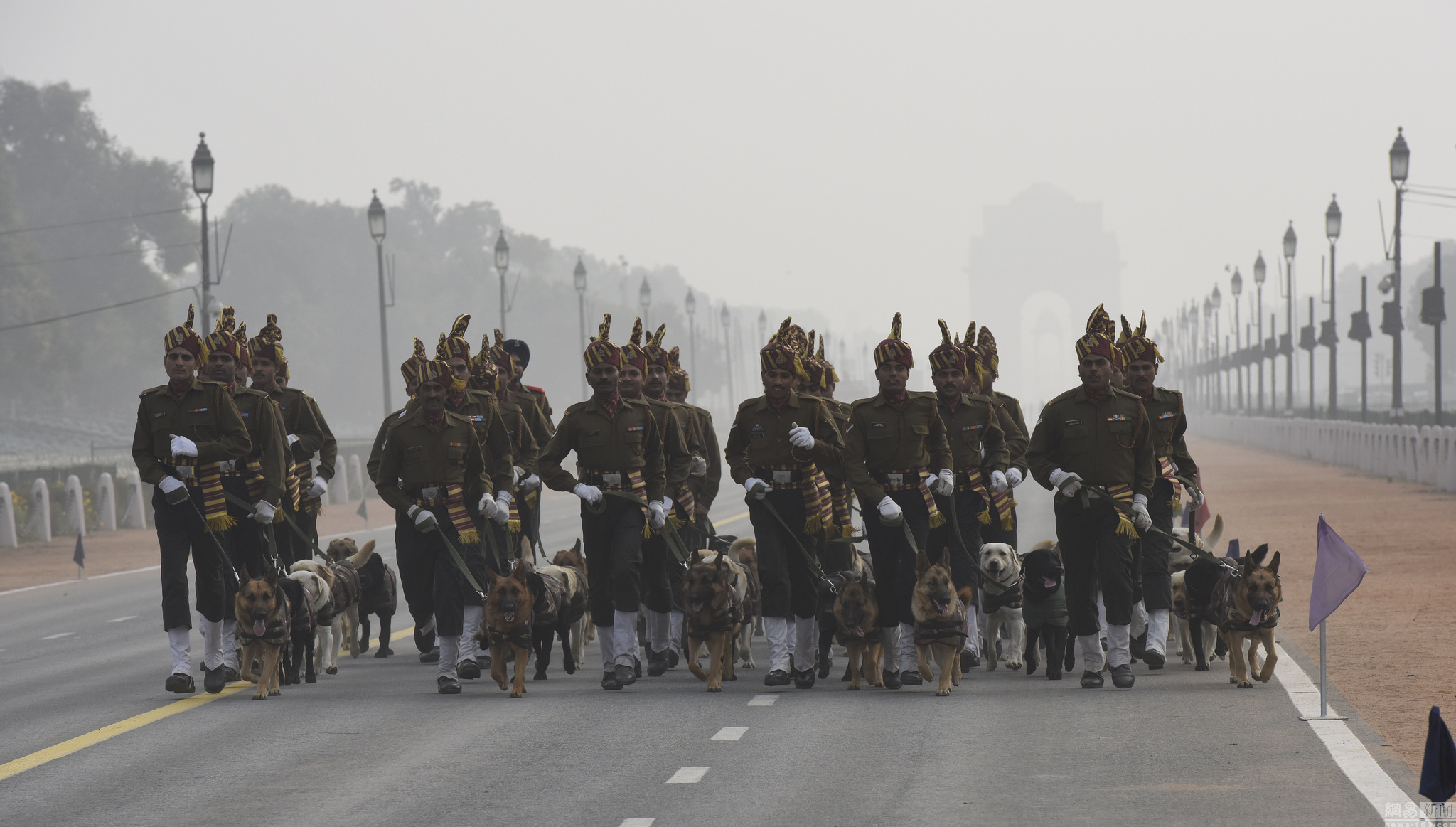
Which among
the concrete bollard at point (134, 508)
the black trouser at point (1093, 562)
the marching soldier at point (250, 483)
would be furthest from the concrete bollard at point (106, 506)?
the black trouser at point (1093, 562)


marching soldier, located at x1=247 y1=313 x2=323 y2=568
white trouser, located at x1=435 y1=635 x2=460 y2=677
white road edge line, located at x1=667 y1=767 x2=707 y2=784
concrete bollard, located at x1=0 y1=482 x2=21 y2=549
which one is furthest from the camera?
concrete bollard, located at x1=0 y1=482 x2=21 y2=549

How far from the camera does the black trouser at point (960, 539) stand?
1192cm

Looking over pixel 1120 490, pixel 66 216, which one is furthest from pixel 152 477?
pixel 66 216

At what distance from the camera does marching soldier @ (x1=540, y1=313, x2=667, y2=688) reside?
38.7 feet

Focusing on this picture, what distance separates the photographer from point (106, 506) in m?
34.0

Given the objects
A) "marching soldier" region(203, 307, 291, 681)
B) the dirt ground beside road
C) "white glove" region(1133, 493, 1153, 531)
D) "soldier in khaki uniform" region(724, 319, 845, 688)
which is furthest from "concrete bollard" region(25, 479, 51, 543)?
"white glove" region(1133, 493, 1153, 531)

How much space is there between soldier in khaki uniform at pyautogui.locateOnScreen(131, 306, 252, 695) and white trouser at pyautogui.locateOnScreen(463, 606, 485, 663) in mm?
1573

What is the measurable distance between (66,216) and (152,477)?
7962cm

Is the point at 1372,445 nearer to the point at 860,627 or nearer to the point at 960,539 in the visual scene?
the point at 960,539

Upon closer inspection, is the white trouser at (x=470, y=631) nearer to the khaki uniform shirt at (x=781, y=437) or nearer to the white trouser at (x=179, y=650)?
the white trouser at (x=179, y=650)

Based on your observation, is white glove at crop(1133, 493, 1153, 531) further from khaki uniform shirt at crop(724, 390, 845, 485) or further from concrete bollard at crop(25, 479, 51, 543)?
concrete bollard at crop(25, 479, 51, 543)

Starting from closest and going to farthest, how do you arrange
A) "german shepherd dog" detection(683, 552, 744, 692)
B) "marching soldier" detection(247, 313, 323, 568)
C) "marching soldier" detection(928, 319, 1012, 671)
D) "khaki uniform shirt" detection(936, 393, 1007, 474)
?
Answer: "german shepherd dog" detection(683, 552, 744, 692), "marching soldier" detection(928, 319, 1012, 671), "khaki uniform shirt" detection(936, 393, 1007, 474), "marching soldier" detection(247, 313, 323, 568)

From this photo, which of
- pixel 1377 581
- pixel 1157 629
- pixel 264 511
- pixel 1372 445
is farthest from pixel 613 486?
pixel 1372 445

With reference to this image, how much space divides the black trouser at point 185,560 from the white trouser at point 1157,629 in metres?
6.26
